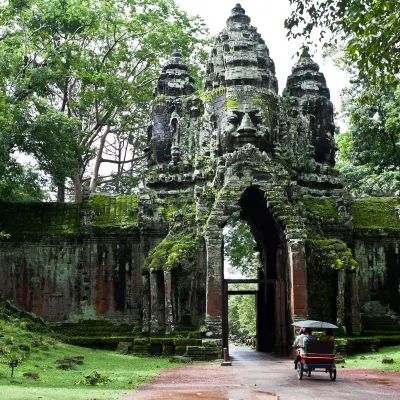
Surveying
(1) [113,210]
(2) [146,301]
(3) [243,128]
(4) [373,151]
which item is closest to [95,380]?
(2) [146,301]

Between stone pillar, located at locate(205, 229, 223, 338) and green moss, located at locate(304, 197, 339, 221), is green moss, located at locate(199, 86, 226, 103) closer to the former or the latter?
green moss, located at locate(304, 197, 339, 221)

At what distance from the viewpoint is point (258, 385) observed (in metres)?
12.1

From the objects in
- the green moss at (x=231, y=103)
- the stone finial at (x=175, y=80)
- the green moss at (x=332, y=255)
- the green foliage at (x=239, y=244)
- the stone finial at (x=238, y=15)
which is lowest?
the green moss at (x=332, y=255)

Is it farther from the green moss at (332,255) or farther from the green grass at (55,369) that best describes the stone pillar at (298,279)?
the green grass at (55,369)

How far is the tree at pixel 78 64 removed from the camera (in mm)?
23750

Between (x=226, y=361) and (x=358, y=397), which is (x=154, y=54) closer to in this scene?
(x=226, y=361)

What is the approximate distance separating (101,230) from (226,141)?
18.8 feet

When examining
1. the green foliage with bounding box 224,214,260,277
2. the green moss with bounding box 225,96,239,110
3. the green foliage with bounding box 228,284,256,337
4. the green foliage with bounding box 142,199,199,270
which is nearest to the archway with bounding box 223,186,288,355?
the green foliage with bounding box 142,199,199,270

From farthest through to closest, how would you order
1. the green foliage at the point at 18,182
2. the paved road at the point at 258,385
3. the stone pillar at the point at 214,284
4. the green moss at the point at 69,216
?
the green foliage at the point at 18,182 → the green moss at the point at 69,216 → the stone pillar at the point at 214,284 → the paved road at the point at 258,385

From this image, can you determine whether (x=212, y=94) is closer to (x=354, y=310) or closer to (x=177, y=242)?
(x=177, y=242)

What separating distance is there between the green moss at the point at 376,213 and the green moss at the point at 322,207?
1.15m

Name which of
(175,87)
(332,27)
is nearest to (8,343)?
(332,27)

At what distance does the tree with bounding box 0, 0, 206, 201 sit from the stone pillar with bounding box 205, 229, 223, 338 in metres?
8.41

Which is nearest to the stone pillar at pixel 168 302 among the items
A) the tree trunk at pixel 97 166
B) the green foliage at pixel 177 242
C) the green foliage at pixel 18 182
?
the green foliage at pixel 177 242
